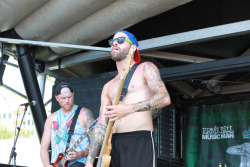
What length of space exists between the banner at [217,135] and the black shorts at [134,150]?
4.44m

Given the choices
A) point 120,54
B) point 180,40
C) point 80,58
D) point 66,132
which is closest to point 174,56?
point 180,40

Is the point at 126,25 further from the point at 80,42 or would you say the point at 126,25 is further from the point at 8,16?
the point at 8,16

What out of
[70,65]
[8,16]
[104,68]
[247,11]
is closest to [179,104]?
[104,68]

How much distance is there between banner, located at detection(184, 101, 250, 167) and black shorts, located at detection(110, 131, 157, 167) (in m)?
4.44

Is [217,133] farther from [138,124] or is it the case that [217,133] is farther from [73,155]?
[138,124]

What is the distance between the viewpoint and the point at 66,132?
13.0ft

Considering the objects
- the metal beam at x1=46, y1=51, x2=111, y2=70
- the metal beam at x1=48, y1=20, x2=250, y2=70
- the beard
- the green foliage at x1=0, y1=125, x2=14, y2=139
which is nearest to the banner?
the metal beam at x1=48, y1=20, x2=250, y2=70

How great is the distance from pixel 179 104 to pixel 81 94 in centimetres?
242

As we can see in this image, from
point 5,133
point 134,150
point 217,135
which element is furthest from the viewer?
point 5,133

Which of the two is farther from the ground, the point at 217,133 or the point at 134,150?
the point at 217,133

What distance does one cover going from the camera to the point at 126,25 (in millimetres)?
5398

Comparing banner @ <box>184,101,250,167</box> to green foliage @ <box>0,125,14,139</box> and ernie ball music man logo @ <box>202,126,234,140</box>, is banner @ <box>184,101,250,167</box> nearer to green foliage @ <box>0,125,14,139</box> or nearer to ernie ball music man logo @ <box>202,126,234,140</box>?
ernie ball music man logo @ <box>202,126,234,140</box>

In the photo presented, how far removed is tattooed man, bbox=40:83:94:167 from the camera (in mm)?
3781

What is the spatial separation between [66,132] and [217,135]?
3930 millimetres
